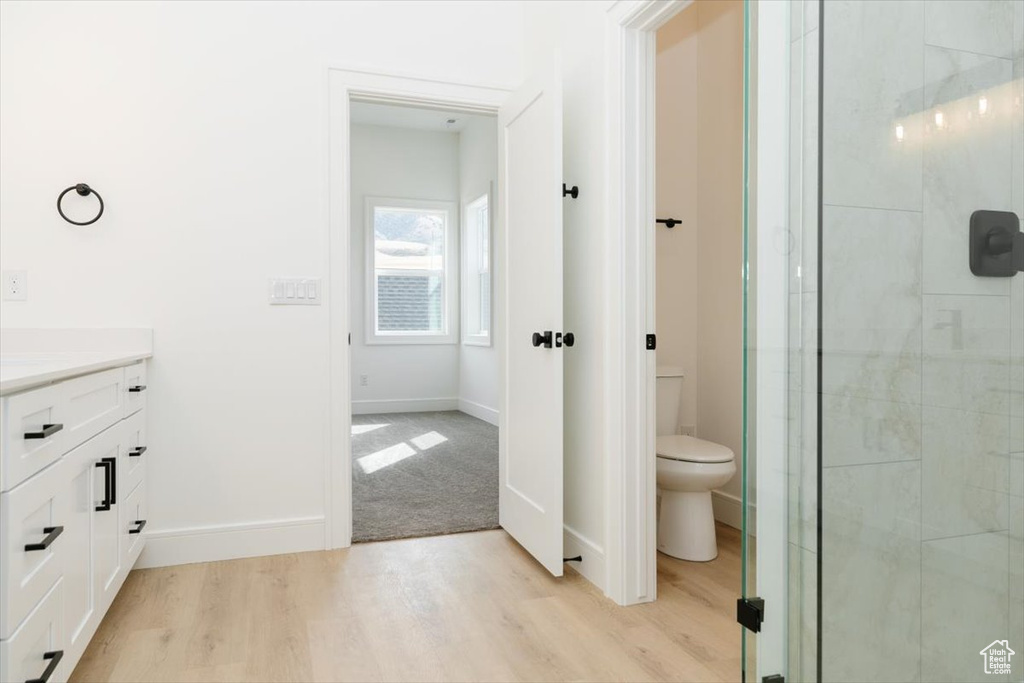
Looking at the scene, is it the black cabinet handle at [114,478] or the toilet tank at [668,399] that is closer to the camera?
the black cabinet handle at [114,478]

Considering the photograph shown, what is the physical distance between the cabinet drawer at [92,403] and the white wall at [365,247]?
444 cm

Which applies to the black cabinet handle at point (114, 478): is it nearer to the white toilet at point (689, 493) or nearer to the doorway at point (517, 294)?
the doorway at point (517, 294)

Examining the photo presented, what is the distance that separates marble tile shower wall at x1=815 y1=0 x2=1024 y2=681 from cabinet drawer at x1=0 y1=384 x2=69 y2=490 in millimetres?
1288

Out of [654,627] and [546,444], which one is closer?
[654,627]

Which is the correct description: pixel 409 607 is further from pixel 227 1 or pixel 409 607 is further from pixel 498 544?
pixel 227 1

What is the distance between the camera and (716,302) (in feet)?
10.2

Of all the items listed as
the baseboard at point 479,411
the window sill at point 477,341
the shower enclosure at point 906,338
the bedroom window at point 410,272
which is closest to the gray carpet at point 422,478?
the baseboard at point 479,411

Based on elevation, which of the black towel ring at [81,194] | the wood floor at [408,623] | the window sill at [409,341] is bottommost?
the wood floor at [408,623]

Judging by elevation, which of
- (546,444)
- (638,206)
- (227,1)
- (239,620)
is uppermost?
(227,1)

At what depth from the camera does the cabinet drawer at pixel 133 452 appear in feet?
6.84

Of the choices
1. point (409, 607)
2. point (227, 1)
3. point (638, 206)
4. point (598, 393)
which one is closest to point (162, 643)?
point (409, 607)

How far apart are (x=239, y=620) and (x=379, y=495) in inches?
57.1

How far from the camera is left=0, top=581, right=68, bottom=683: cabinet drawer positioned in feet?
3.78

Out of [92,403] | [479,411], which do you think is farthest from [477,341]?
[92,403]
